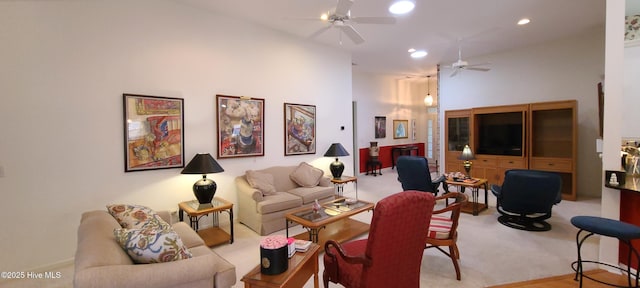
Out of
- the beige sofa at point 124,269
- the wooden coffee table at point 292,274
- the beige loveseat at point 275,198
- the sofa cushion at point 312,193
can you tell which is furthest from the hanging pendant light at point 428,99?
the beige sofa at point 124,269

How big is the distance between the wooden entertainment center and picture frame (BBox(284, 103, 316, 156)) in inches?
161

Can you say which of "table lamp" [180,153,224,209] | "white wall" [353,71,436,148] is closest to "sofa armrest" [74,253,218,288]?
"table lamp" [180,153,224,209]

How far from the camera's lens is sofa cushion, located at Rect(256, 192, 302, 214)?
3812 mm

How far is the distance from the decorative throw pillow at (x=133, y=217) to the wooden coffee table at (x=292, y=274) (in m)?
1.06

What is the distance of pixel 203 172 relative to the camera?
3531 millimetres

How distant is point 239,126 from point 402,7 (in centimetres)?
313

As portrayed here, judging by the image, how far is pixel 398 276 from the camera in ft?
6.15

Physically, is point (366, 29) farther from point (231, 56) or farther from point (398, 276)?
point (398, 276)

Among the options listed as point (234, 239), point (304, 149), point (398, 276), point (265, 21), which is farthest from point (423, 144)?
point (398, 276)

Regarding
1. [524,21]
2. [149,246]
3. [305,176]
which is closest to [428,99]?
[524,21]

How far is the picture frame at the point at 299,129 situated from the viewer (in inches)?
201

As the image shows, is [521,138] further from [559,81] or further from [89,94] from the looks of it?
[89,94]

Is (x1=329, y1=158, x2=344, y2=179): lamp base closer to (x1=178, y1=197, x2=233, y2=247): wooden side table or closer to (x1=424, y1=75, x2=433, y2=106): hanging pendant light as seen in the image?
(x1=178, y1=197, x2=233, y2=247): wooden side table

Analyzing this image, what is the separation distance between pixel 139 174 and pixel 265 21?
3036 millimetres
